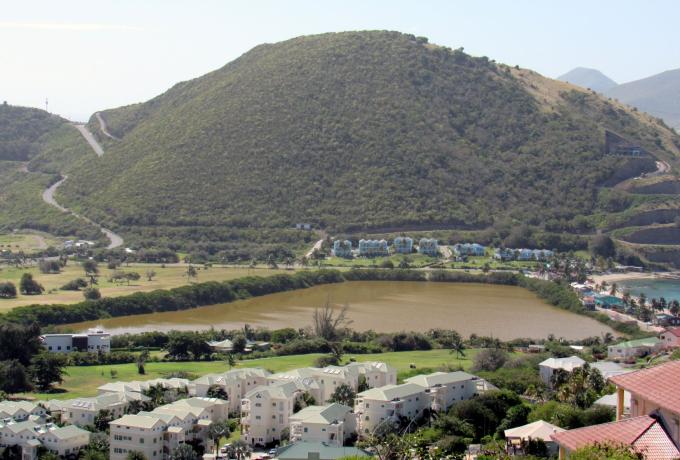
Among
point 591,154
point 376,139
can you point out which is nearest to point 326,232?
point 376,139

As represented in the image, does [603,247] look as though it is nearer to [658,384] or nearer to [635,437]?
[658,384]

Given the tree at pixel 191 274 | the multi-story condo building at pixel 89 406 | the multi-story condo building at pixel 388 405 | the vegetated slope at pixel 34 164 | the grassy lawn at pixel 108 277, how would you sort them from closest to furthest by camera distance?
the multi-story condo building at pixel 388 405, the multi-story condo building at pixel 89 406, the grassy lawn at pixel 108 277, the tree at pixel 191 274, the vegetated slope at pixel 34 164

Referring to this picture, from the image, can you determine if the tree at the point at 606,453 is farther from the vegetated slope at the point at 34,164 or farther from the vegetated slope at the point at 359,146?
the vegetated slope at the point at 34,164

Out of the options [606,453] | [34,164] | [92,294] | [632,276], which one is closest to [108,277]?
[92,294]

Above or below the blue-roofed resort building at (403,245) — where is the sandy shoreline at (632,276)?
below

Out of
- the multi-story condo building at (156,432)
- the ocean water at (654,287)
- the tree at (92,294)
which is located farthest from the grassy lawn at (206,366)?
the ocean water at (654,287)

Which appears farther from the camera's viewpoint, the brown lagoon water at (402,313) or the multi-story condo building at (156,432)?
the brown lagoon water at (402,313)

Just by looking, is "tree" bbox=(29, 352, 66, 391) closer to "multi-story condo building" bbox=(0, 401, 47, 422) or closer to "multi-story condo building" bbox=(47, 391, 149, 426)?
"multi-story condo building" bbox=(47, 391, 149, 426)
